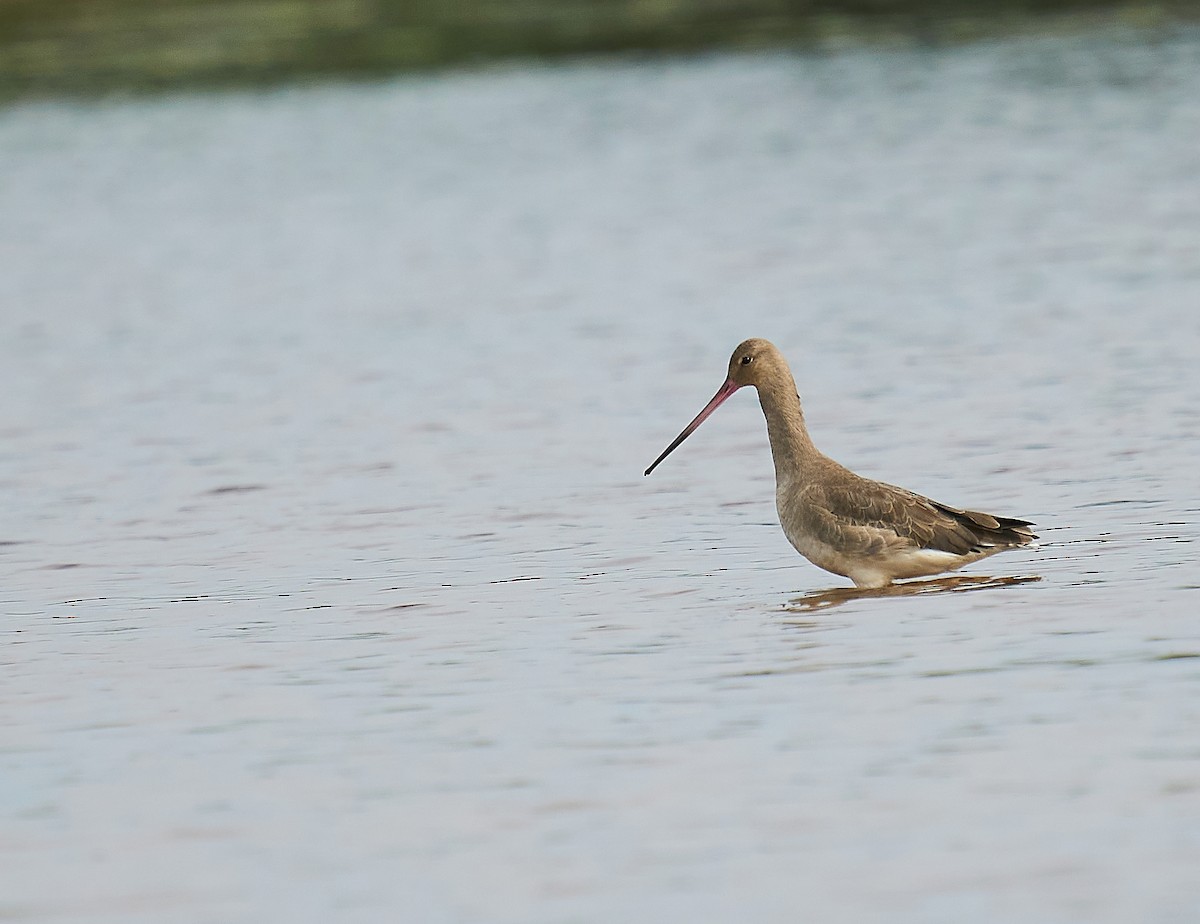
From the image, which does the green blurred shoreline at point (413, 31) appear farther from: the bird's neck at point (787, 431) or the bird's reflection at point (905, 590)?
the bird's reflection at point (905, 590)

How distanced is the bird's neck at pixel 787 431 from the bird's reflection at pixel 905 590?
736 millimetres

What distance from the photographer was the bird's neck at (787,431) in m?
11.5

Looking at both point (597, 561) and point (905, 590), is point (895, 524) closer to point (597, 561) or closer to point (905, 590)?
point (905, 590)

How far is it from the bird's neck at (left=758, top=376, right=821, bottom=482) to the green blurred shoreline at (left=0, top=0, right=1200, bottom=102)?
111 feet

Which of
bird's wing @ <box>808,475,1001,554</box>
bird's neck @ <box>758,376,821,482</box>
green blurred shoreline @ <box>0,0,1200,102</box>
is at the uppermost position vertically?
green blurred shoreline @ <box>0,0,1200,102</box>

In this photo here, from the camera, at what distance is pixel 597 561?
467 inches

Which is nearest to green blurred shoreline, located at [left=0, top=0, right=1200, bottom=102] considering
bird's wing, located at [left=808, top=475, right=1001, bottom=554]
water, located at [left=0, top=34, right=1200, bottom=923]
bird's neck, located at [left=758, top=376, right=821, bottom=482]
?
water, located at [left=0, top=34, right=1200, bottom=923]

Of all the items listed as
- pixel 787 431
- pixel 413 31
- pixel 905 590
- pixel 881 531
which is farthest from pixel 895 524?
pixel 413 31

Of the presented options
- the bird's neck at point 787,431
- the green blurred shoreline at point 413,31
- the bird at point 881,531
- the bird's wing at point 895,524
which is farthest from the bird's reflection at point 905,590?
the green blurred shoreline at point 413,31

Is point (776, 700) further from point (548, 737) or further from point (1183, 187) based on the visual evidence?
point (1183, 187)

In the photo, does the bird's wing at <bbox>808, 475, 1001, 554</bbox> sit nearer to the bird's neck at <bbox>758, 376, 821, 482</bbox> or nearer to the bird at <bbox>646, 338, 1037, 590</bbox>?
the bird at <bbox>646, 338, 1037, 590</bbox>

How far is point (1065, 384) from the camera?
52.9 ft

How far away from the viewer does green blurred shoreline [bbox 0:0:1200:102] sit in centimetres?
4628

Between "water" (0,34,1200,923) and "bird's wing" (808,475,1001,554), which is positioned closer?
"water" (0,34,1200,923)
